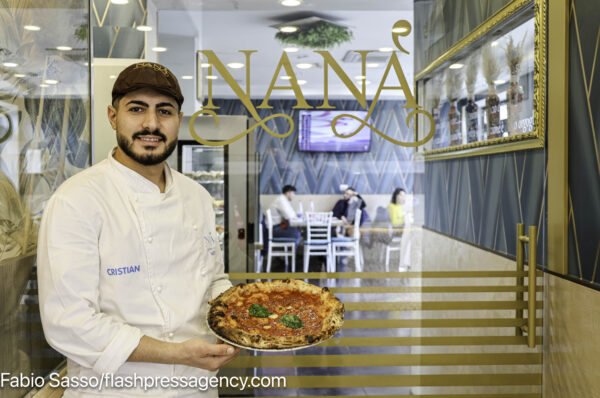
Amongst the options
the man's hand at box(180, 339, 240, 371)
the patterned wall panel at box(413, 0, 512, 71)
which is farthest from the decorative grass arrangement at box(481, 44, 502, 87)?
the man's hand at box(180, 339, 240, 371)

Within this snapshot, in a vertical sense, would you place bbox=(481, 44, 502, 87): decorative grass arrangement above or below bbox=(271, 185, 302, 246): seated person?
above

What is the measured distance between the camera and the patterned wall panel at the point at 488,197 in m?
2.37

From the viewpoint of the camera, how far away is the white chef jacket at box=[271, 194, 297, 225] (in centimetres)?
242

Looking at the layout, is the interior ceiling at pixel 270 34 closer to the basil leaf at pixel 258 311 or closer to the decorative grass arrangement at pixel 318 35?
the decorative grass arrangement at pixel 318 35

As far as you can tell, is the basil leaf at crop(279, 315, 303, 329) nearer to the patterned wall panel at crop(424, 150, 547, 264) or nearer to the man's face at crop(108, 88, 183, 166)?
the man's face at crop(108, 88, 183, 166)

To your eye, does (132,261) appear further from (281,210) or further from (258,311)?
(281,210)

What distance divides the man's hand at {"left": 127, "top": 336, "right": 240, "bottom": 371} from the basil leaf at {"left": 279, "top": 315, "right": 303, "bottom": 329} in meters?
0.21

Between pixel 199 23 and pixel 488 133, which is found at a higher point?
pixel 199 23

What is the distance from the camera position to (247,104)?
7.67ft

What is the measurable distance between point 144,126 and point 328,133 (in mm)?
953

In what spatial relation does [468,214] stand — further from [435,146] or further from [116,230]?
[116,230]

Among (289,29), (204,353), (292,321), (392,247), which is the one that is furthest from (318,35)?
(204,353)

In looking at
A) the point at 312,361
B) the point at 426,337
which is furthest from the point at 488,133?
the point at 312,361

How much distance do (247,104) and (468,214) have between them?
1.18 meters
